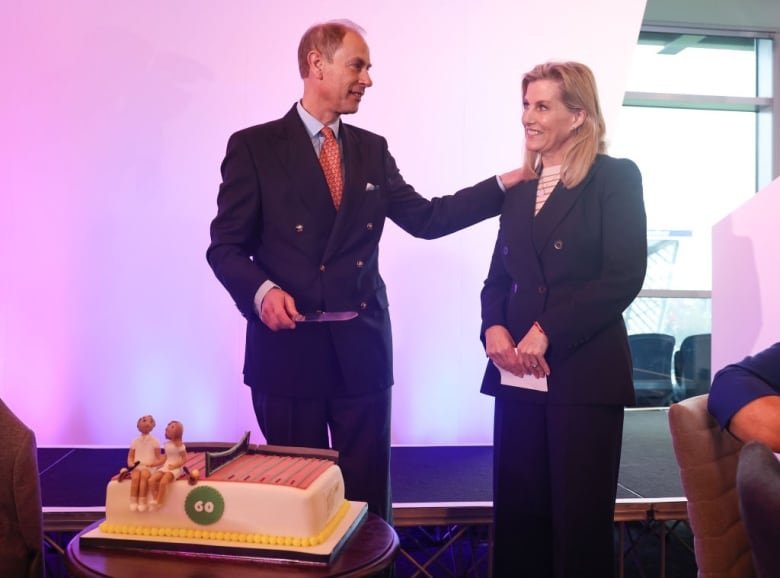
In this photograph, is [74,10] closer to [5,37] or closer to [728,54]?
[5,37]

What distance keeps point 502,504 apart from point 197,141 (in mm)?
2328

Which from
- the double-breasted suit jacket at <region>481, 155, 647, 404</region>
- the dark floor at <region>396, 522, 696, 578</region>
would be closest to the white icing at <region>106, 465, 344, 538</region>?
the double-breasted suit jacket at <region>481, 155, 647, 404</region>

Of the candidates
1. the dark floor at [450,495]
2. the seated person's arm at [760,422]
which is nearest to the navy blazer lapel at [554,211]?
the seated person's arm at [760,422]

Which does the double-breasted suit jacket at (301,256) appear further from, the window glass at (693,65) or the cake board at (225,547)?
the window glass at (693,65)

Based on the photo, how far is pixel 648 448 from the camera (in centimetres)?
367

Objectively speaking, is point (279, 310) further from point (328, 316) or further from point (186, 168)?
point (186, 168)

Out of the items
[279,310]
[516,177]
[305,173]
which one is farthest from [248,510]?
[516,177]

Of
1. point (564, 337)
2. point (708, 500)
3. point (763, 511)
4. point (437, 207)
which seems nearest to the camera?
point (763, 511)

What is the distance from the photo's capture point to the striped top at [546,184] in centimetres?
189

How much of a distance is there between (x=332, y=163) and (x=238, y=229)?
32 centimetres

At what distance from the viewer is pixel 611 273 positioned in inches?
69.2

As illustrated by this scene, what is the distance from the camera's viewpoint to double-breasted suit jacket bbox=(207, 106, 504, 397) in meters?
1.91

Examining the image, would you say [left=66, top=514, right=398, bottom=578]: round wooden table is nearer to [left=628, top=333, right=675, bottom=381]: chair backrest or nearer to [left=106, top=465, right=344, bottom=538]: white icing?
[left=106, top=465, right=344, bottom=538]: white icing

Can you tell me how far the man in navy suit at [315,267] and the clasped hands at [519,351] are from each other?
0.32m
